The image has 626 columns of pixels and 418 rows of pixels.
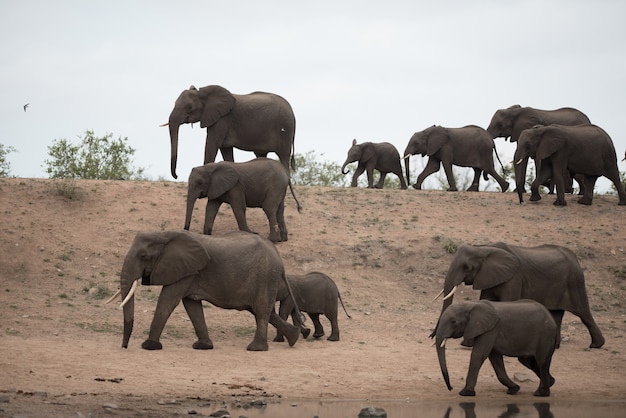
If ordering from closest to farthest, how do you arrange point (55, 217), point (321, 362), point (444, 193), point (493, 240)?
point (321, 362), point (55, 217), point (493, 240), point (444, 193)

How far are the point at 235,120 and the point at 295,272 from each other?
3.63 m

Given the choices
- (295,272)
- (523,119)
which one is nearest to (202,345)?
(295,272)

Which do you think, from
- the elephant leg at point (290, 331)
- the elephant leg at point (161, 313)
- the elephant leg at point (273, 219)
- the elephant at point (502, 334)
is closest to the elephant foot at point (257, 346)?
the elephant leg at point (290, 331)

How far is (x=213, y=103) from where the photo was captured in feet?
73.6

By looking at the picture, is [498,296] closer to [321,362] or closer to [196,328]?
[321,362]

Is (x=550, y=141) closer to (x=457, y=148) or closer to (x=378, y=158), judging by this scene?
(x=457, y=148)

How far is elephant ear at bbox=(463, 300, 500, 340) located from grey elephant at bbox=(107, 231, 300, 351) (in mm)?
3506

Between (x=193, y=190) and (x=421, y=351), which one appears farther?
(x=193, y=190)

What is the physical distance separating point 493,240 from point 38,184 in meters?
9.87

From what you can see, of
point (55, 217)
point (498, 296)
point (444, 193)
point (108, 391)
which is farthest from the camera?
point (444, 193)

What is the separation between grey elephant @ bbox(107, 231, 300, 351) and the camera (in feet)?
51.3

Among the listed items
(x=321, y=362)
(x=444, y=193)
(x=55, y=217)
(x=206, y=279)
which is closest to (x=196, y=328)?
(x=206, y=279)

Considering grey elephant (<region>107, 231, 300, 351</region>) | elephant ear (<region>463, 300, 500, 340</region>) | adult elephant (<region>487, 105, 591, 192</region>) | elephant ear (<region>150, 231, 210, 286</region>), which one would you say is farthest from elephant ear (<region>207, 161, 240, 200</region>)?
adult elephant (<region>487, 105, 591, 192</region>)

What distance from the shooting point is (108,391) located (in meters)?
13.3
